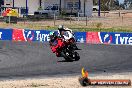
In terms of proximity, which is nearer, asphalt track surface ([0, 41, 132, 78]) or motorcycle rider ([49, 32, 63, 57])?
asphalt track surface ([0, 41, 132, 78])

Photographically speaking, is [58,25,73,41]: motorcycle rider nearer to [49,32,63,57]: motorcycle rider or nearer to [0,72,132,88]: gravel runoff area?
[49,32,63,57]: motorcycle rider

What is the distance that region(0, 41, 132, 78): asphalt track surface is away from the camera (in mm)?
19953

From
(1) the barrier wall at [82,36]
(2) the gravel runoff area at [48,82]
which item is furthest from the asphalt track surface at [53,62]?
(1) the barrier wall at [82,36]

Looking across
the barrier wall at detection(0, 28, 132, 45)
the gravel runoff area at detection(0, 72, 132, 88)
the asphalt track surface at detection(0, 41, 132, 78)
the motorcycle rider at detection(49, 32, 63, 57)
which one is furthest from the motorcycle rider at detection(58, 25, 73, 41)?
the barrier wall at detection(0, 28, 132, 45)

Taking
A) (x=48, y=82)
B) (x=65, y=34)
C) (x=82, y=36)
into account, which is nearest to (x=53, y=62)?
(x=65, y=34)

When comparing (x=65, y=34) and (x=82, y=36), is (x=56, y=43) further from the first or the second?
(x=82, y=36)

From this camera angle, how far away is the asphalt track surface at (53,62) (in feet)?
65.5

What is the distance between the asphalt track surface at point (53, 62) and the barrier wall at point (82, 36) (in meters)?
5.03

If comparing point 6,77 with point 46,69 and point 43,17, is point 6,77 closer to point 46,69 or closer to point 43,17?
point 46,69

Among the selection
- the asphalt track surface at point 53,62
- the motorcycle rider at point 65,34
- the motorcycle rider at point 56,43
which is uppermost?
the motorcycle rider at point 65,34

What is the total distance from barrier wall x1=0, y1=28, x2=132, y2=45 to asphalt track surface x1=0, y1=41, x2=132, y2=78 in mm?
5035

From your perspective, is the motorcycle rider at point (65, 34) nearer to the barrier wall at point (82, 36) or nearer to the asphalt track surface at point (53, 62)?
the asphalt track surface at point (53, 62)

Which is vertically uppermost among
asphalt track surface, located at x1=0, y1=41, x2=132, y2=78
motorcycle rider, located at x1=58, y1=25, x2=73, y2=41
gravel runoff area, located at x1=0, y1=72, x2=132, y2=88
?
motorcycle rider, located at x1=58, y1=25, x2=73, y2=41

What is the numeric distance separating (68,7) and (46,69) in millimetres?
63642
